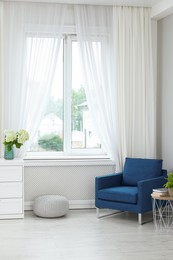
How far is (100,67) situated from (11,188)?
2085 mm

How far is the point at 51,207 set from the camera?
581 cm

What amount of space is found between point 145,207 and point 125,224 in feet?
1.08

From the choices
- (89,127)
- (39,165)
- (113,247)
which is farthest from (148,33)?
(113,247)

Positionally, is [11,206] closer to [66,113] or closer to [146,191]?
[66,113]

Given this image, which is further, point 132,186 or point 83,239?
point 132,186

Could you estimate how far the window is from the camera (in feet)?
21.5

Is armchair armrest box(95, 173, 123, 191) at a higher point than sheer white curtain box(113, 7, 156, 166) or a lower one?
lower

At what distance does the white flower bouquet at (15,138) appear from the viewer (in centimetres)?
584

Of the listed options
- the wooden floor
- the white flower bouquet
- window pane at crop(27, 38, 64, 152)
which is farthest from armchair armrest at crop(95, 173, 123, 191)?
the white flower bouquet

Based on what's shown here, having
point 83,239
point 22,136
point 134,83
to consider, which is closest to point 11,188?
point 22,136

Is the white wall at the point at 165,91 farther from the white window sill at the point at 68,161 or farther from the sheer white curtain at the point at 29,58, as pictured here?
the sheer white curtain at the point at 29,58

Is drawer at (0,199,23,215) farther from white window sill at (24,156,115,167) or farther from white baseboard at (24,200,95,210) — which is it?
white baseboard at (24,200,95,210)

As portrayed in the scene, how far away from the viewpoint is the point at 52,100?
658cm

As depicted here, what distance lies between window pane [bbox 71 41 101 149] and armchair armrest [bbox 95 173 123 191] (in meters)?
0.75
